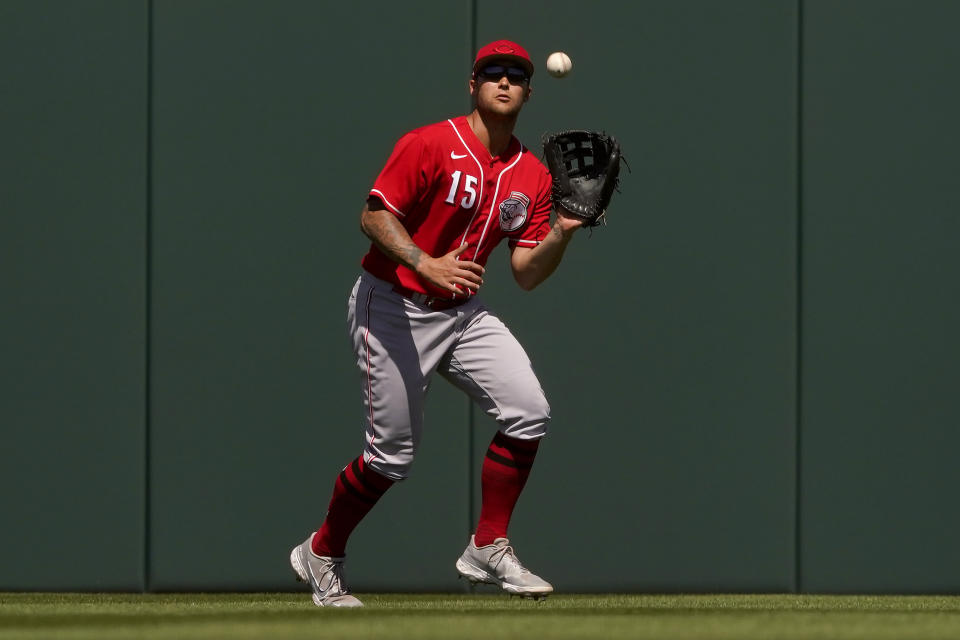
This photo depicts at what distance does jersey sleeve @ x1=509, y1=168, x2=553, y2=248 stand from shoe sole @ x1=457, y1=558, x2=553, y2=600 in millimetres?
1121

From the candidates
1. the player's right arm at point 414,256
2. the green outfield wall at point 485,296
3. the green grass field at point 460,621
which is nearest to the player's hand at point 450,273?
the player's right arm at point 414,256

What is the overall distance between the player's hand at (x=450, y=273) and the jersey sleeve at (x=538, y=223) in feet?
1.56

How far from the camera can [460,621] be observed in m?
3.80

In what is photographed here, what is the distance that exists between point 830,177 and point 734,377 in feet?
3.02

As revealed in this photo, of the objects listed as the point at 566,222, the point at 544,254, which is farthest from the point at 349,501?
the point at 566,222

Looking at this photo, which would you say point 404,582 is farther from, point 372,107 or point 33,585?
point 372,107

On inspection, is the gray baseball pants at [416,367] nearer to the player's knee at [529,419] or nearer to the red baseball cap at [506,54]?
the player's knee at [529,419]

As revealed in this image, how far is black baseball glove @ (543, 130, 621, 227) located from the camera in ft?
14.6

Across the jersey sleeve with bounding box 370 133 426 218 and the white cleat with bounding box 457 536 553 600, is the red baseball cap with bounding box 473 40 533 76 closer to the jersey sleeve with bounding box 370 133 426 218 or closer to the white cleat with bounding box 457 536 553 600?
the jersey sleeve with bounding box 370 133 426 218

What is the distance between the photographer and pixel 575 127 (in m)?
5.60

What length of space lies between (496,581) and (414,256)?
1134 mm

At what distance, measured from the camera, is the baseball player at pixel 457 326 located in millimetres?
4531

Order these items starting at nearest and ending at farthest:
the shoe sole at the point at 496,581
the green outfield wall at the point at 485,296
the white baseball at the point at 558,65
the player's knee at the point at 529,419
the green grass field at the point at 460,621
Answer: the green grass field at the point at 460,621, the shoe sole at the point at 496,581, the player's knee at the point at 529,419, the white baseball at the point at 558,65, the green outfield wall at the point at 485,296

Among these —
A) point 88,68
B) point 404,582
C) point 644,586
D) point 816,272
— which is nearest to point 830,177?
point 816,272
